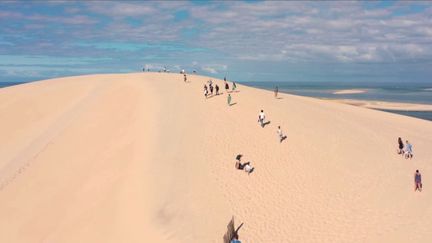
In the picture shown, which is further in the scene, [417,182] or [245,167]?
[245,167]

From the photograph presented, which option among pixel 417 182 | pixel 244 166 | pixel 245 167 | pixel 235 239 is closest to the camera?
pixel 235 239

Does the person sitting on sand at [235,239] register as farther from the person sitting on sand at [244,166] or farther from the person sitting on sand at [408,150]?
the person sitting on sand at [408,150]

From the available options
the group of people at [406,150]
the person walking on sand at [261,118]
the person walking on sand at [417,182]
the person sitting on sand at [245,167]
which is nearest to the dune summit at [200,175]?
the person sitting on sand at [245,167]

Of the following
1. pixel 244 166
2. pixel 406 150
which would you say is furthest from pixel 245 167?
pixel 406 150

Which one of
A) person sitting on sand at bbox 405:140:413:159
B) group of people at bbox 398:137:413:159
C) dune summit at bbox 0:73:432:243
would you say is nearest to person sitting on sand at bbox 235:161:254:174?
dune summit at bbox 0:73:432:243

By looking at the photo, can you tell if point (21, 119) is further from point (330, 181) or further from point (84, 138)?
point (330, 181)

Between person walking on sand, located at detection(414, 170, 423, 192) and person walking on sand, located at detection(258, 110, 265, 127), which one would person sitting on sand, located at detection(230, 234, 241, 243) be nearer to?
person walking on sand, located at detection(414, 170, 423, 192)

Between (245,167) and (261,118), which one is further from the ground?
(261,118)

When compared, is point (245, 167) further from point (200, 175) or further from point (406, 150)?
point (406, 150)

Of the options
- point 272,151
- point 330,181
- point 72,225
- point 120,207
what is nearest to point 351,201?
point 330,181
